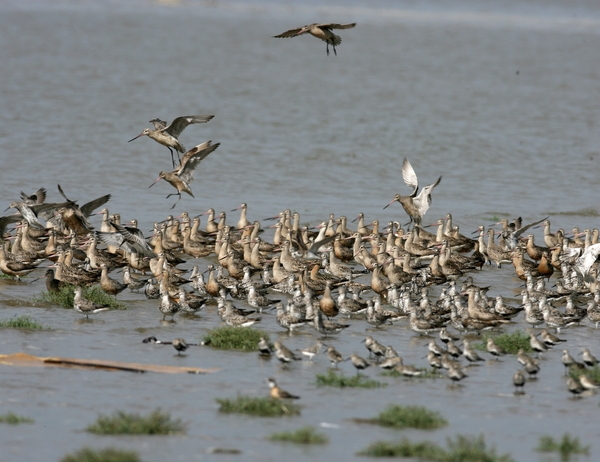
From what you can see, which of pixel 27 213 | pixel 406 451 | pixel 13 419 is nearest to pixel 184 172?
pixel 27 213

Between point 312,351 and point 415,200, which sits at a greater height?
point 415,200

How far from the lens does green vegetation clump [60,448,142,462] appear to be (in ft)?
34.4

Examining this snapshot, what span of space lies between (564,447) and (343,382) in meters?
3.08

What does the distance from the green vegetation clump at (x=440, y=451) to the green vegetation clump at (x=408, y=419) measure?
69cm

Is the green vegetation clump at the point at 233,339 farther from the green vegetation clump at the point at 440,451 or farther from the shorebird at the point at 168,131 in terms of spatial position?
the shorebird at the point at 168,131

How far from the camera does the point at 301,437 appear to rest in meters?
11.6

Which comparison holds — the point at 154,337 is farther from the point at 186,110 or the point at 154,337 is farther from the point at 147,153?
the point at 186,110

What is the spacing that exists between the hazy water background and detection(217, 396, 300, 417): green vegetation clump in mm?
152

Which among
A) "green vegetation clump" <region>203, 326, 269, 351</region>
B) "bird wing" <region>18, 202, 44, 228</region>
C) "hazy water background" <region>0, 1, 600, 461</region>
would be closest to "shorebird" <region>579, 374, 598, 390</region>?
"hazy water background" <region>0, 1, 600, 461</region>

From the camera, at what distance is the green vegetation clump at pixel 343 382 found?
545 inches

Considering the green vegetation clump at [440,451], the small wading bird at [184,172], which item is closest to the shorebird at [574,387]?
the green vegetation clump at [440,451]

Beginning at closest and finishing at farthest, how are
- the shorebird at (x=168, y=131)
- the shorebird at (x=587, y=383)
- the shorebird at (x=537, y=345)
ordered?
the shorebird at (x=587, y=383)
the shorebird at (x=537, y=345)
the shorebird at (x=168, y=131)

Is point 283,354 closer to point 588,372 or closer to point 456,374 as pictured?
point 456,374

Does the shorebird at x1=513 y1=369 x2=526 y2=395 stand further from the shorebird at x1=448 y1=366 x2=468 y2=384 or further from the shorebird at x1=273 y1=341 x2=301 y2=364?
the shorebird at x1=273 y1=341 x2=301 y2=364
